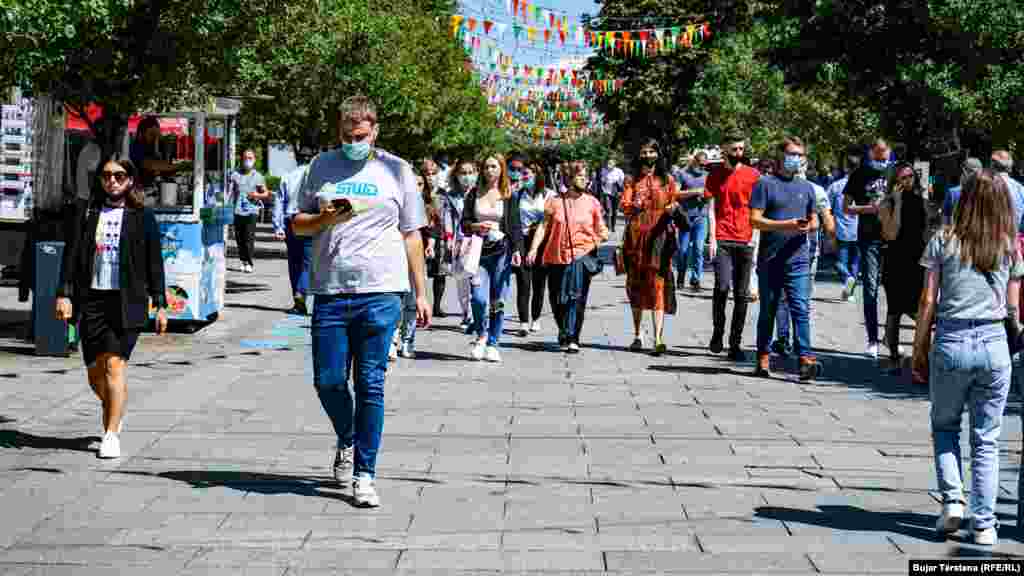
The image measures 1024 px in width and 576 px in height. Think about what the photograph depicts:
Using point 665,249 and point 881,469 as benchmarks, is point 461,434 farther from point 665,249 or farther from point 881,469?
point 665,249

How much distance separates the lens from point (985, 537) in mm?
6434

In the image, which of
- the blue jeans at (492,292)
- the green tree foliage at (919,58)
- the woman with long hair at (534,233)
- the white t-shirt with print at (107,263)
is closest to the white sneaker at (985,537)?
the white t-shirt with print at (107,263)

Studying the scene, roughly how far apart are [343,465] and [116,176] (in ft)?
7.54

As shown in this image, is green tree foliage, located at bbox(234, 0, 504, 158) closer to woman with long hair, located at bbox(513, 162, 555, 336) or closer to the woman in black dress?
woman with long hair, located at bbox(513, 162, 555, 336)

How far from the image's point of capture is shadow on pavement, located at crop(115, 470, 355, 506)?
7504 millimetres

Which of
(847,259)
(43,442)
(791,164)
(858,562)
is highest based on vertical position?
(791,164)

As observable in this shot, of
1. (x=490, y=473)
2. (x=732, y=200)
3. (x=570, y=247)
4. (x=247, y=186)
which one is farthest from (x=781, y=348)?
(x=247, y=186)

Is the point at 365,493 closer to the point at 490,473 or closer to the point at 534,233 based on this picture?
the point at 490,473

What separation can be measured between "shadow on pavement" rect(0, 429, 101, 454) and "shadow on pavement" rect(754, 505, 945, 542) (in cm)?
379

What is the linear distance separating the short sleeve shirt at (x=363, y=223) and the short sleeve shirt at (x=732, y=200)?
672cm

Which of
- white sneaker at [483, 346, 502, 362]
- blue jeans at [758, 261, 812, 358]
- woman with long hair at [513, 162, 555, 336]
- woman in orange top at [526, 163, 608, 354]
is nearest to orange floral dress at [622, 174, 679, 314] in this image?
woman in orange top at [526, 163, 608, 354]

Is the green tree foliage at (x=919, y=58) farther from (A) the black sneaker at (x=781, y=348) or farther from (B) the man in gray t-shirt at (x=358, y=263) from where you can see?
(B) the man in gray t-shirt at (x=358, y=263)

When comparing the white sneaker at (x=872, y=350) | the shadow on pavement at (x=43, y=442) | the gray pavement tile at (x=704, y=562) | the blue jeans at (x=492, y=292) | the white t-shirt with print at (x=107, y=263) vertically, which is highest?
the white t-shirt with print at (x=107, y=263)

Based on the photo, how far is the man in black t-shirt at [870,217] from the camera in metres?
13.8
